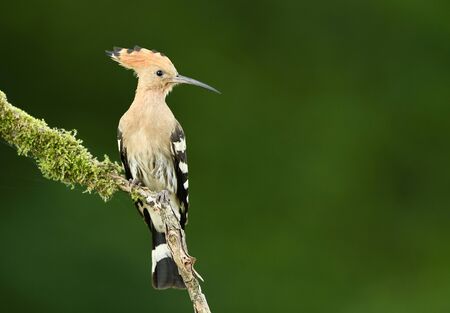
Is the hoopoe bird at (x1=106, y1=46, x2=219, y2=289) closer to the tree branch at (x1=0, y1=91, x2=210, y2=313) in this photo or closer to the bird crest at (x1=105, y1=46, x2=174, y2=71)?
the bird crest at (x1=105, y1=46, x2=174, y2=71)

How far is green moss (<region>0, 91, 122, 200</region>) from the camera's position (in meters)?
3.30

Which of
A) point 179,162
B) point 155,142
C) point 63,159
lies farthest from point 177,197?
point 63,159

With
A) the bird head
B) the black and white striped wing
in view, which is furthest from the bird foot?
the bird head

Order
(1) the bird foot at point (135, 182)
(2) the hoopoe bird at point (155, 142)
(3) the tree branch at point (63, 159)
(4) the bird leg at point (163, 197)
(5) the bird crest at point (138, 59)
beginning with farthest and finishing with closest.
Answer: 1. (5) the bird crest at point (138, 59)
2. (2) the hoopoe bird at point (155, 142)
3. (1) the bird foot at point (135, 182)
4. (4) the bird leg at point (163, 197)
5. (3) the tree branch at point (63, 159)

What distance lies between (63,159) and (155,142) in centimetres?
66

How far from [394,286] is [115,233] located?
1656mm

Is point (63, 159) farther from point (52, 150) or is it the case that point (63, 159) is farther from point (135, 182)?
point (135, 182)

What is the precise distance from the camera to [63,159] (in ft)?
10.9

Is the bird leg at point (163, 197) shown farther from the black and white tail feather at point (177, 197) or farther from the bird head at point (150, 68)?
the bird head at point (150, 68)

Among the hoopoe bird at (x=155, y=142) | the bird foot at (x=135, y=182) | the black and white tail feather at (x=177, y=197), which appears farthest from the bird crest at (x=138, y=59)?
the bird foot at (x=135, y=182)

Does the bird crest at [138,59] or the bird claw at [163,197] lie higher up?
the bird crest at [138,59]

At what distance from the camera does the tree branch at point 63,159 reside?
3291mm

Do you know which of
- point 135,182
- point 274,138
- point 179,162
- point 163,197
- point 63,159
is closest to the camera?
point 63,159

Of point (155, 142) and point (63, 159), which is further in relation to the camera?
point (155, 142)
